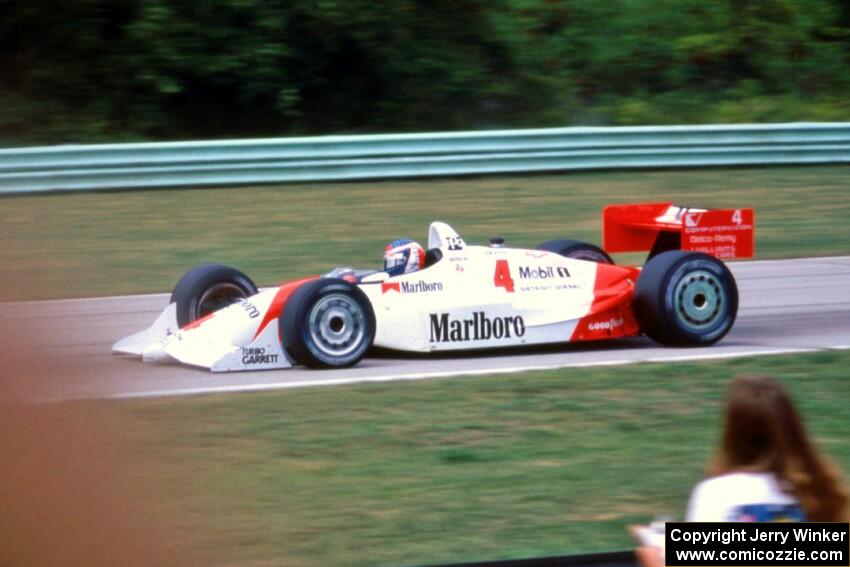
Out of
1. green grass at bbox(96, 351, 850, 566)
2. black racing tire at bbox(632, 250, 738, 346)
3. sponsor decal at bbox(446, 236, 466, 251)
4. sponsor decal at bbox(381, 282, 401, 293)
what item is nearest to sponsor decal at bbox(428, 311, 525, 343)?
sponsor decal at bbox(381, 282, 401, 293)

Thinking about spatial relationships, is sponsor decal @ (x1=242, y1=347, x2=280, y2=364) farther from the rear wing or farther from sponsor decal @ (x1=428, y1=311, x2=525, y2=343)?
the rear wing

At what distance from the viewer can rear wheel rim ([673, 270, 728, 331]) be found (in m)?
9.66

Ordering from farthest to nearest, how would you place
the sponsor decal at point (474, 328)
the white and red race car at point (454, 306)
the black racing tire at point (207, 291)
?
the black racing tire at point (207, 291) < the sponsor decal at point (474, 328) < the white and red race car at point (454, 306)

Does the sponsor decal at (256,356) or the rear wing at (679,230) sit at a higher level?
the rear wing at (679,230)

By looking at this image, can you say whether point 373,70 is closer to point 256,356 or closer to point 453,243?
point 453,243

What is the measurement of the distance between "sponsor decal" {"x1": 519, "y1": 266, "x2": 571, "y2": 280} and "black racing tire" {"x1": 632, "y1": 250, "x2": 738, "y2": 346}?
530mm

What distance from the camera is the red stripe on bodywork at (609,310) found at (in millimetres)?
9695

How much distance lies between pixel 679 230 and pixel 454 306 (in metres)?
1.99

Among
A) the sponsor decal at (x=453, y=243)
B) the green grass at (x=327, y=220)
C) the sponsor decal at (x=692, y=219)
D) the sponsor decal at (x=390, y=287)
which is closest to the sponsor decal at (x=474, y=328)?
the sponsor decal at (x=390, y=287)

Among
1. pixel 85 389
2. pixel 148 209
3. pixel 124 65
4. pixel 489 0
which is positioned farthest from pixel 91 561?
pixel 489 0

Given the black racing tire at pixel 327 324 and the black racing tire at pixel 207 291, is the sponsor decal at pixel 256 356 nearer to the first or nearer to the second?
the black racing tire at pixel 327 324

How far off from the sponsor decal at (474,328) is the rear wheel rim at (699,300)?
1.13 meters

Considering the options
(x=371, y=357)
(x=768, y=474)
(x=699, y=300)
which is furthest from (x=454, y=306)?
(x=768, y=474)

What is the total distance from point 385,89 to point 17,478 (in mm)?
18097
